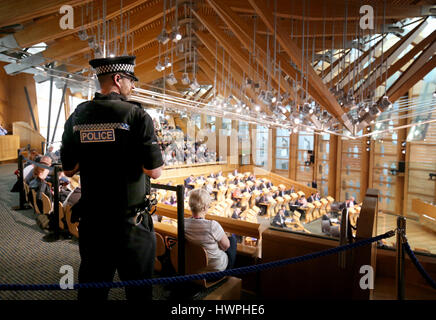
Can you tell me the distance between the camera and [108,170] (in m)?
1.34

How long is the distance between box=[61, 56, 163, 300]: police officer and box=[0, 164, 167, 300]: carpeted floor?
0.96m

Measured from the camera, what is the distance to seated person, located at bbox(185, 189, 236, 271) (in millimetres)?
2229

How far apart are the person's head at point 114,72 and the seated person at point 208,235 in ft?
3.79

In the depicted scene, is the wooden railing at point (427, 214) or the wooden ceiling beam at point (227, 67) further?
the wooden ceiling beam at point (227, 67)

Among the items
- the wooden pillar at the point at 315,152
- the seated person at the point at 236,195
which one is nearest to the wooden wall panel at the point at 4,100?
the seated person at the point at 236,195

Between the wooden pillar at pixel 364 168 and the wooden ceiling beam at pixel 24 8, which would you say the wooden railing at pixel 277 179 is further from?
the wooden ceiling beam at pixel 24 8

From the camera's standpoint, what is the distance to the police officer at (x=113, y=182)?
1331 millimetres

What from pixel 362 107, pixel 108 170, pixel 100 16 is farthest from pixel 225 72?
pixel 108 170

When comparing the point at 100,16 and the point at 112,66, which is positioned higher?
the point at 100,16

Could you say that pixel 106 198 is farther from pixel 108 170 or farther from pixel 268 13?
pixel 268 13

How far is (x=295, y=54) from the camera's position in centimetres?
621

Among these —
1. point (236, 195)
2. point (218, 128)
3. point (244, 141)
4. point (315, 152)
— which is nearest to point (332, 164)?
point (315, 152)

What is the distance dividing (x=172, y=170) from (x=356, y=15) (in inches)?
345

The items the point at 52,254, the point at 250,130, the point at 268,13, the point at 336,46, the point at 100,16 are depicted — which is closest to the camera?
the point at 52,254
